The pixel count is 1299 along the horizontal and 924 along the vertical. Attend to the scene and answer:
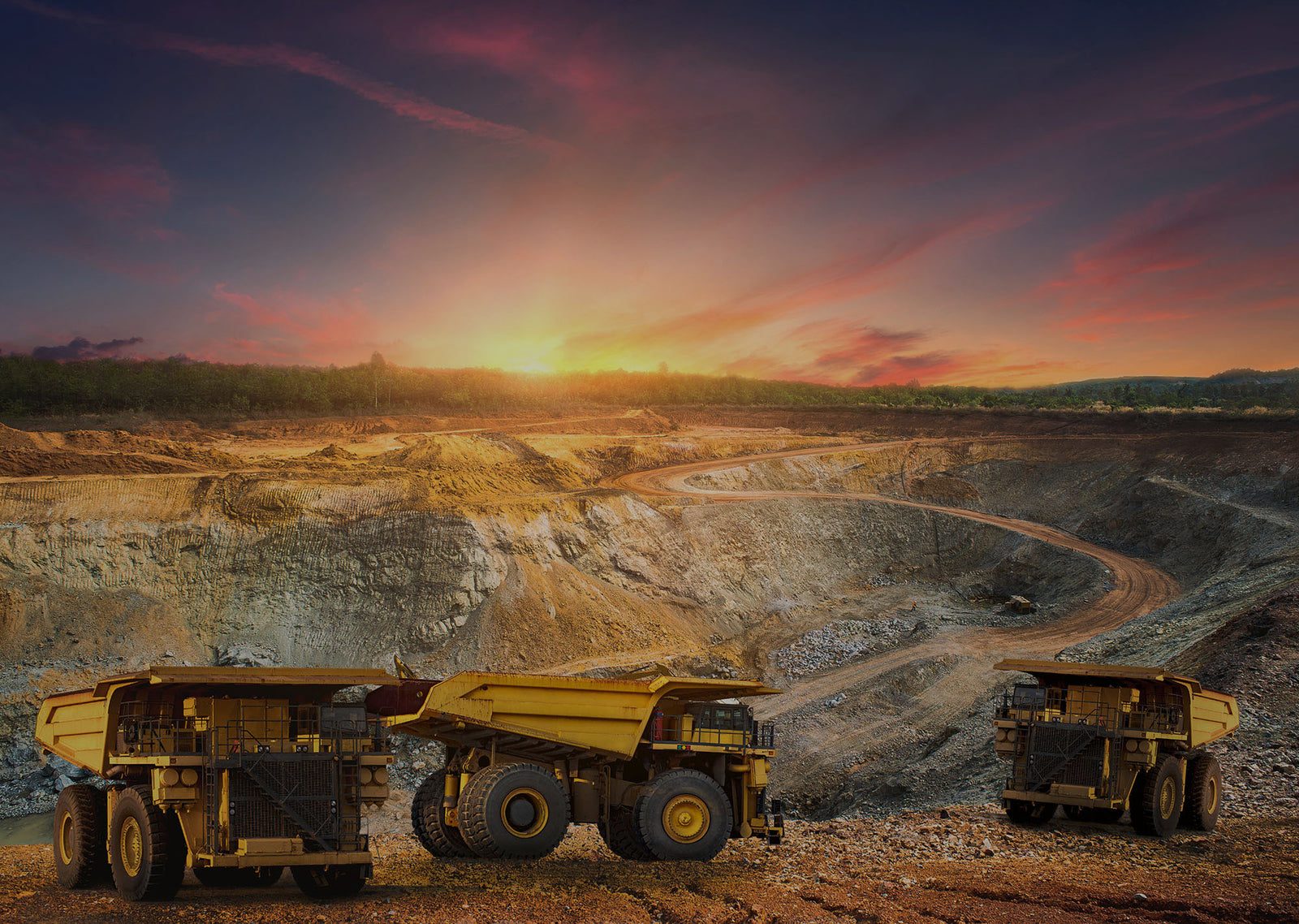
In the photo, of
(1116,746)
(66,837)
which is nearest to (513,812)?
(66,837)

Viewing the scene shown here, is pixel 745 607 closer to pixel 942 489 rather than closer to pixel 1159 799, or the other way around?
pixel 942 489

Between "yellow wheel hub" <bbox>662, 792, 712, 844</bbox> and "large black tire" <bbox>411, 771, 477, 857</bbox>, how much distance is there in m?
3.09

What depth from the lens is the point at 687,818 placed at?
545 inches

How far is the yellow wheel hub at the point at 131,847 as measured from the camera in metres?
11.1

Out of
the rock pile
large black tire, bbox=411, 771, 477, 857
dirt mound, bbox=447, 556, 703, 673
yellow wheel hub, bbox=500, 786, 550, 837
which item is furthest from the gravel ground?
the rock pile

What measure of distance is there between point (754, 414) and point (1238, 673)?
5212 cm

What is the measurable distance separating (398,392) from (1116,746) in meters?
71.1

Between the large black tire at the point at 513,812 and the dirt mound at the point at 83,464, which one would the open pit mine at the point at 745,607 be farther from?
the large black tire at the point at 513,812

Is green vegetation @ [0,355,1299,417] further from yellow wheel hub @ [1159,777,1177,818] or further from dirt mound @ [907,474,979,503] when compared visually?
yellow wheel hub @ [1159,777,1177,818]

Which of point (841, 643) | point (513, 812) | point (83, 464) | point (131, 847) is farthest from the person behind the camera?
point (841, 643)

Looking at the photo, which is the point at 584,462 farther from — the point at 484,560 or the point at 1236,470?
the point at 1236,470

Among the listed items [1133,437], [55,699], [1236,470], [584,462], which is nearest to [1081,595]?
[1236,470]

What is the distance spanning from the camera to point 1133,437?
183 feet

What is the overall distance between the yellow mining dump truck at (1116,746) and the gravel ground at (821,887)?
25.7 inches
